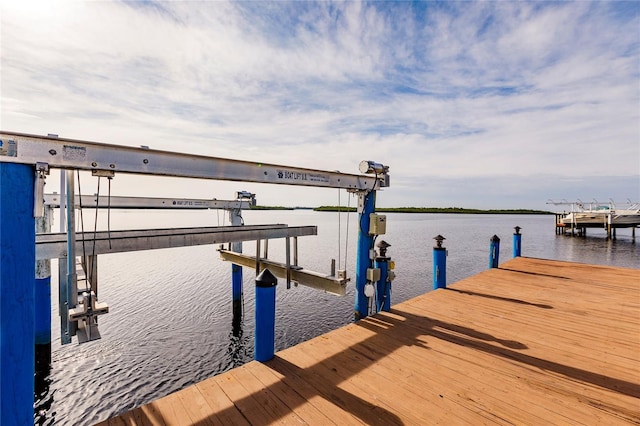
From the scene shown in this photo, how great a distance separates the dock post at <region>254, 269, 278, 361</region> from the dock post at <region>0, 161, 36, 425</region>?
2529mm

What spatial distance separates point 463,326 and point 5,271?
6953mm

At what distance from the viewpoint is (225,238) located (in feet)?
23.8

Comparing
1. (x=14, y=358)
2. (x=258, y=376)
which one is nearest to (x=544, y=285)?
(x=258, y=376)

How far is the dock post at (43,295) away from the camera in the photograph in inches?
305

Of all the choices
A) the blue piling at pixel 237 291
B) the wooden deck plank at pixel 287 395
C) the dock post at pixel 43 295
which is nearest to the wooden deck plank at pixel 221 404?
the wooden deck plank at pixel 287 395

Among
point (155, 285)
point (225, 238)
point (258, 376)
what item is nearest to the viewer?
point (258, 376)

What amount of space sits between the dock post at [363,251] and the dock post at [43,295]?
314 inches

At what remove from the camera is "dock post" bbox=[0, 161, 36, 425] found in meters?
2.70

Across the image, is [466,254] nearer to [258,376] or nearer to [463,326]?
[463,326]

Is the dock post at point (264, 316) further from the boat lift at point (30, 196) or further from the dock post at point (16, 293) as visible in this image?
the dock post at point (16, 293)

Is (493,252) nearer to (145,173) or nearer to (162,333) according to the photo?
(145,173)

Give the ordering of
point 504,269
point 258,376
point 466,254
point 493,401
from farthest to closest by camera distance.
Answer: point 466,254 < point 504,269 < point 258,376 < point 493,401

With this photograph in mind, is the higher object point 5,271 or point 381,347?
point 5,271

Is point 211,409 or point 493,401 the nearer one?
point 211,409
